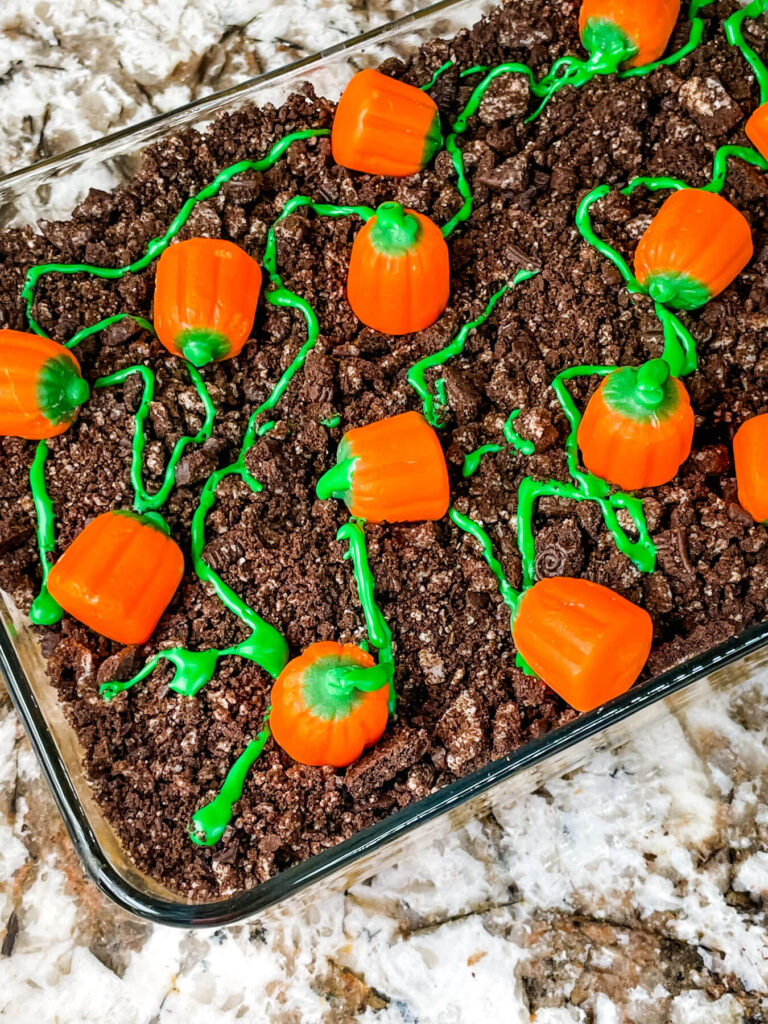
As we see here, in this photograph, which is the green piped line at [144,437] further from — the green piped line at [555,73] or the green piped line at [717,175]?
the green piped line at [717,175]

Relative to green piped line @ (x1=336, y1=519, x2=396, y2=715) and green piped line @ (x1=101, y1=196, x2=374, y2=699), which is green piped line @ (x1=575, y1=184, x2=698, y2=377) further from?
green piped line @ (x1=336, y1=519, x2=396, y2=715)

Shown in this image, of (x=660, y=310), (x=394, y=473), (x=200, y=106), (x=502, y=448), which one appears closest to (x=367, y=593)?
(x=394, y=473)

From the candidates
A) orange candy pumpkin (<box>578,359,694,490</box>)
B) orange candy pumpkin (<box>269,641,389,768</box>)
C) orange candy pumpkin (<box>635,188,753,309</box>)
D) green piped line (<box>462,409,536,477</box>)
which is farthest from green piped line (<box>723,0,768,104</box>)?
orange candy pumpkin (<box>269,641,389,768</box>)

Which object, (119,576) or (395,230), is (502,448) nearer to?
(395,230)

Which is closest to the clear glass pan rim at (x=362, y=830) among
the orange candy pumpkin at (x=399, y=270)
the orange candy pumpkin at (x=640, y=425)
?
the orange candy pumpkin at (x=640, y=425)

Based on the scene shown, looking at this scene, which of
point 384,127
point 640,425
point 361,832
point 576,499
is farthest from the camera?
point 384,127

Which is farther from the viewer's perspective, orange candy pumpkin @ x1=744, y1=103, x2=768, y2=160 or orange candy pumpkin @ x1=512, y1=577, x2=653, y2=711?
orange candy pumpkin @ x1=744, y1=103, x2=768, y2=160
